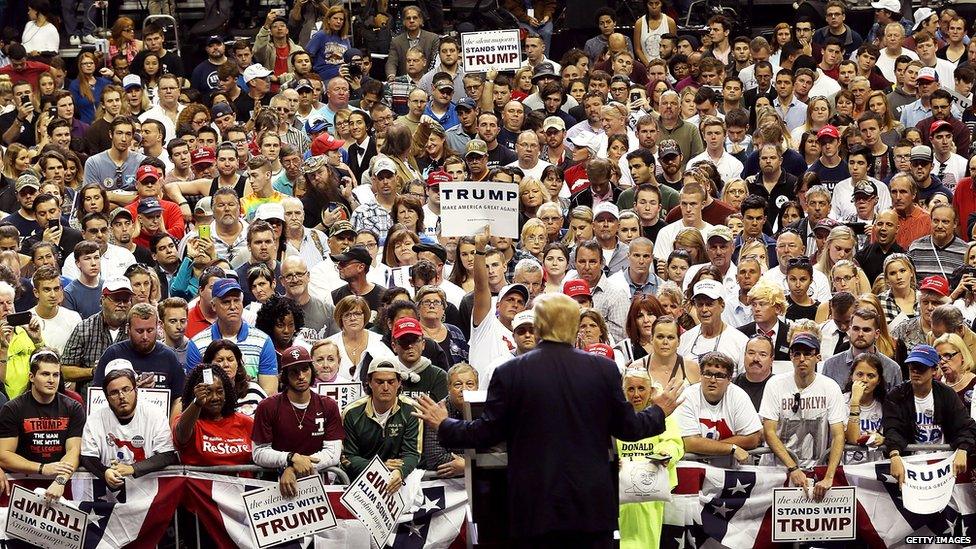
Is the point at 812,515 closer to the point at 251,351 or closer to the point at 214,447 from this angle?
the point at 214,447

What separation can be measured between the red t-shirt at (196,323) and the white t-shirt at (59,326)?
81 centimetres

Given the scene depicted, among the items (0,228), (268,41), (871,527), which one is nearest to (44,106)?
(268,41)

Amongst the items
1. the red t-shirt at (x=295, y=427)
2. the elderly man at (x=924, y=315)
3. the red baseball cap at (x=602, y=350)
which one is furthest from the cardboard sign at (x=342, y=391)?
the elderly man at (x=924, y=315)

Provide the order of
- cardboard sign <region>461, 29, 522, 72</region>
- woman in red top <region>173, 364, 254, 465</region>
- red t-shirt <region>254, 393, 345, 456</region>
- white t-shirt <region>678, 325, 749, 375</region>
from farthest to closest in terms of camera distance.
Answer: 1. cardboard sign <region>461, 29, 522, 72</region>
2. white t-shirt <region>678, 325, 749, 375</region>
3. woman in red top <region>173, 364, 254, 465</region>
4. red t-shirt <region>254, 393, 345, 456</region>

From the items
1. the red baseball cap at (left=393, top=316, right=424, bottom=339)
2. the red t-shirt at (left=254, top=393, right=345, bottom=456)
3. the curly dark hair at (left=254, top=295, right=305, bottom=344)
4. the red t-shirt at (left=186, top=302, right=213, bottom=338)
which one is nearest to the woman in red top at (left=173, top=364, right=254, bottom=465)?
the red t-shirt at (left=254, top=393, right=345, bottom=456)

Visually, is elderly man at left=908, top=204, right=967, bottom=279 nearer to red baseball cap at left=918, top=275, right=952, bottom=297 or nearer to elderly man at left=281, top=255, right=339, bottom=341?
red baseball cap at left=918, top=275, right=952, bottom=297

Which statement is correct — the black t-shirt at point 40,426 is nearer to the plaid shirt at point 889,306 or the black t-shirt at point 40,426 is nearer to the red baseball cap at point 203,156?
the red baseball cap at point 203,156

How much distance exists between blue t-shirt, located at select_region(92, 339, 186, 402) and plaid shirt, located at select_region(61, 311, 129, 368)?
2.26ft

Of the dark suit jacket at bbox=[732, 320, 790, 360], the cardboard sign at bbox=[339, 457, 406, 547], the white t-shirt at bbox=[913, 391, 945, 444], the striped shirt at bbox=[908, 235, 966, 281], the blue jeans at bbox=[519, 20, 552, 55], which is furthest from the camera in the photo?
the blue jeans at bbox=[519, 20, 552, 55]

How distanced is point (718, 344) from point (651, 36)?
9263 millimetres

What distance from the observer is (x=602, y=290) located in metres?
13.9

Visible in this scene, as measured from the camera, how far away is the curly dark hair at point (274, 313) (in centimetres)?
1263

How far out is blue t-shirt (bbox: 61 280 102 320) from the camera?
13594mm

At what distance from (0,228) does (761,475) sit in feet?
21.1
